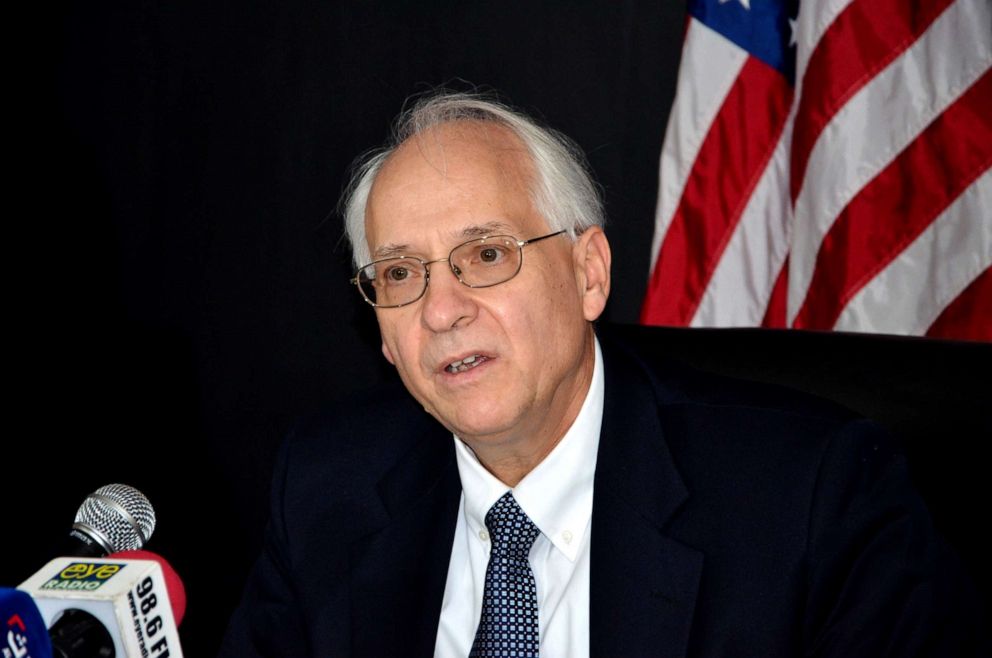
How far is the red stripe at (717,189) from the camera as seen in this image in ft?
9.46

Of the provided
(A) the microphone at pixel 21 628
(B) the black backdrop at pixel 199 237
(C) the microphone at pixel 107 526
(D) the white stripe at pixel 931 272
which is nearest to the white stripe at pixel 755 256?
(D) the white stripe at pixel 931 272

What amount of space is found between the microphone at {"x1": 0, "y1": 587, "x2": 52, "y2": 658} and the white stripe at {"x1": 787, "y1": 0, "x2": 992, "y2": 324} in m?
2.33

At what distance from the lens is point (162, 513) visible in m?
3.66

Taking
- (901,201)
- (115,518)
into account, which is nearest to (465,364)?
(115,518)

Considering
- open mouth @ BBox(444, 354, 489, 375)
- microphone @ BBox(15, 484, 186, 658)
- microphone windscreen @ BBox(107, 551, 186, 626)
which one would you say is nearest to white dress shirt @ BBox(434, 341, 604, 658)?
open mouth @ BBox(444, 354, 489, 375)

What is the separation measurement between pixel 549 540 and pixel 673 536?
0.25 metres

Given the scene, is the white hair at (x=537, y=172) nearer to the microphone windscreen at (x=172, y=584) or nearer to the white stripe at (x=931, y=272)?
the microphone windscreen at (x=172, y=584)

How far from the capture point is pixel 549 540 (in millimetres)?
1862

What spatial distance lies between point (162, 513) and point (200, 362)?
1.83 feet

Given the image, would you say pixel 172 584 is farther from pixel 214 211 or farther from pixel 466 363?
pixel 214 211

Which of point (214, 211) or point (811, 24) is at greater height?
point (811, 24)

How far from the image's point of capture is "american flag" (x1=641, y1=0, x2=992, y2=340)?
265cm

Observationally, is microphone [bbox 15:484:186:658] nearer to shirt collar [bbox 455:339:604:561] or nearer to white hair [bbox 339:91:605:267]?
shirt collar [bbox 455:339:604:561]

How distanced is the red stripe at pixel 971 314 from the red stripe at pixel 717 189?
2.05ft
